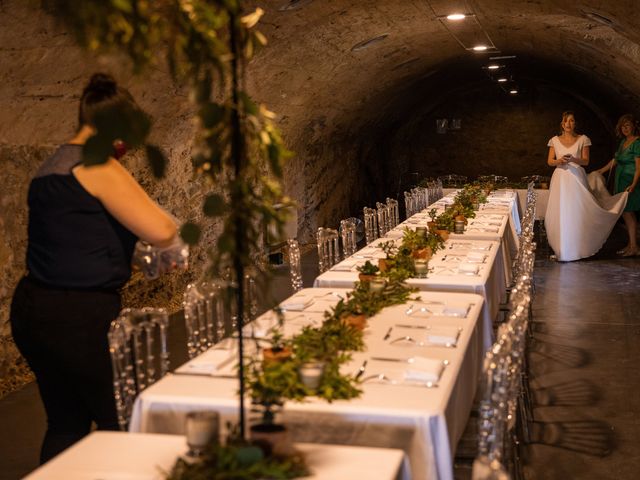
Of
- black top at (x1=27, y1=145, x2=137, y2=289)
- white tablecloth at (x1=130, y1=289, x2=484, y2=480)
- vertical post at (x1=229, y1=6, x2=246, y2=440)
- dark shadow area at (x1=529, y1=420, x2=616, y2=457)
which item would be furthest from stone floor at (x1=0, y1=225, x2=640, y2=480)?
vertical post at (x1=229, y1=6, x2=246, y2=440)

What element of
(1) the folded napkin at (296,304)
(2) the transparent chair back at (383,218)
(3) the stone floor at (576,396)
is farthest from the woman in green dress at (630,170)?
(1) the folded napkin at (296,304)

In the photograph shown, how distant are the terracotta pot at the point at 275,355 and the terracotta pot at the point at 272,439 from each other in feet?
2.74

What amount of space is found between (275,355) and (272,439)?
0.91 meters

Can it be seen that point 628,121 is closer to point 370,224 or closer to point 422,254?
point 370,224

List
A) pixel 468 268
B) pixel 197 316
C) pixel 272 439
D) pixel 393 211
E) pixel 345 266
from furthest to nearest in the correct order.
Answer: pixel 393 211 → pixel 345 266 → pixel 468 268 → pixel 197 316 → pixel 272 439

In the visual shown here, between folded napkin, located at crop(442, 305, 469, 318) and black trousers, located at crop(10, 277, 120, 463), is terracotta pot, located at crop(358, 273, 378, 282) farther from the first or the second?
black trousers, located at crop(10, 277, 120, 463)

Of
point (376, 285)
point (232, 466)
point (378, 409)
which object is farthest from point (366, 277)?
point (232, 466)

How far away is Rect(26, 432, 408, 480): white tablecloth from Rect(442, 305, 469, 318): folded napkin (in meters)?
1.90

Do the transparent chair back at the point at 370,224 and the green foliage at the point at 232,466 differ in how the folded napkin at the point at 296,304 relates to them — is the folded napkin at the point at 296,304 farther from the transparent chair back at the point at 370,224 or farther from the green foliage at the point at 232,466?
the transparent chair back at the point at 370,224

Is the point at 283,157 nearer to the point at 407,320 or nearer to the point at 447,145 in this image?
the point at 407,320

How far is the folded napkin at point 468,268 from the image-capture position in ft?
19.3

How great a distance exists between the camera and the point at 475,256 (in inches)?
253

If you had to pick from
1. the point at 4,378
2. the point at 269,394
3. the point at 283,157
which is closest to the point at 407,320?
the point at 269,394

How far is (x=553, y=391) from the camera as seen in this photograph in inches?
228
